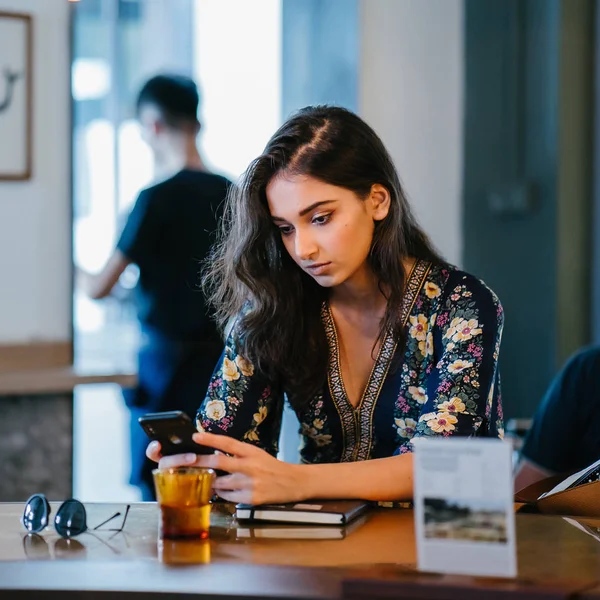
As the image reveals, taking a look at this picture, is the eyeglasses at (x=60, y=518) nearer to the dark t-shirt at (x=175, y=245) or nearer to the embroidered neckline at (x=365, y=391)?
the embroidered neckline at (x=365, y=391)

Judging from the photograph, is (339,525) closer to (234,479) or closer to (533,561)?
(234,479)

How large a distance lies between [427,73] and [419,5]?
265 millimetres

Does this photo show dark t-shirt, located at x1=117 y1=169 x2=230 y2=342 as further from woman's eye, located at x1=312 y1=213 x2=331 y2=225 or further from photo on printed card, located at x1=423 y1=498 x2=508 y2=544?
photo on printed card, located at x1=423 y1=498 x2=508 y2=544

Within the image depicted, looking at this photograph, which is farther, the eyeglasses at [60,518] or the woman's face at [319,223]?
the woman's face at [319,223]

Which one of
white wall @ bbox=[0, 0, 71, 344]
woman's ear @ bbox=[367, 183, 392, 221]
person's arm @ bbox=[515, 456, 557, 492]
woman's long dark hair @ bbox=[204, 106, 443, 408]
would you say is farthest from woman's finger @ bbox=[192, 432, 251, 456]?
white wall @ bbox=[0, 0, 71, 344]

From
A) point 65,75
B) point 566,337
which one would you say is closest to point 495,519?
point 566,337

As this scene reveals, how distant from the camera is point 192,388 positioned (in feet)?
10.7

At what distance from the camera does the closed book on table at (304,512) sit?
4.57 ft

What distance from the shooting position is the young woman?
174cm

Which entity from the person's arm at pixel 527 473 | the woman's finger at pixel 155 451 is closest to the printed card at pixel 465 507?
the woman's finger at pixel 155 451

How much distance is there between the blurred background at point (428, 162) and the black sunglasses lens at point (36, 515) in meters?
1.87

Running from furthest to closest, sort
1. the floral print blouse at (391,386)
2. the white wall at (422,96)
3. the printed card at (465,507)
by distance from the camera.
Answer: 1. the white wall at (422,96)
2. the floral print blouse at (391,386)
3. the printed card at (465,507)

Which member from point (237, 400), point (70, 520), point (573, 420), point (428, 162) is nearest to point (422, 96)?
point (428, 162)

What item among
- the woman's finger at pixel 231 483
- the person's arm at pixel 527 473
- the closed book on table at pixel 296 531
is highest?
the woman's finger at pixel 231 483
